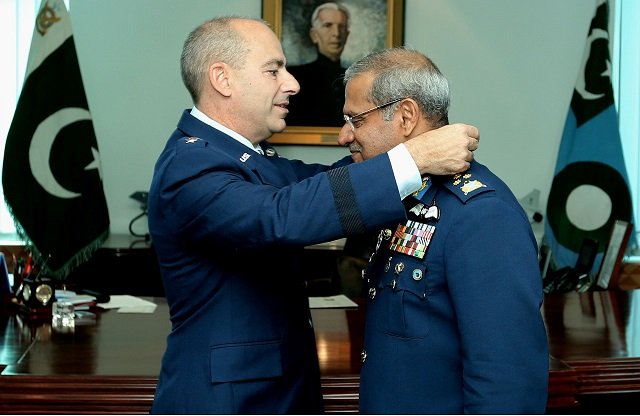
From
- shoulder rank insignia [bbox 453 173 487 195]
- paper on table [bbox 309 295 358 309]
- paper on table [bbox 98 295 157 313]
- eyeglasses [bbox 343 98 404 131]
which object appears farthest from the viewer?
paper on table [bbox 309 295 358 309]

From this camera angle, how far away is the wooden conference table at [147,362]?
2.36m

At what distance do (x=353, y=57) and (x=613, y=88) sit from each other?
1762 millimetres

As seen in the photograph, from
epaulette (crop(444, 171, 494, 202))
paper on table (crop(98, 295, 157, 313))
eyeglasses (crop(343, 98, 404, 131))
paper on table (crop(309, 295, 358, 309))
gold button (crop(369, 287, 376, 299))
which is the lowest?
paper on table (crop(309, 295, 358, 309))

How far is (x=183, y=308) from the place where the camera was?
1.91m

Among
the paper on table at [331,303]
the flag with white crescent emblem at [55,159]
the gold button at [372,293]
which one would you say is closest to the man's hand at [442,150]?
the gold button at [372,293]

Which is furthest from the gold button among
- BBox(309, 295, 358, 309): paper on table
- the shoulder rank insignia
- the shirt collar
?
BBox(309, 295, 358, 309): paper on table

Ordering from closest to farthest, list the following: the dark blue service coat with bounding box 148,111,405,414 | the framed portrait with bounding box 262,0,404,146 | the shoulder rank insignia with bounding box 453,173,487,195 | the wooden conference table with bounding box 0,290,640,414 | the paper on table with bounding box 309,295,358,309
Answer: the dark blue service coat with bounding box 148,111,405,414 < the shoulder rank insignia with bounding box 453,173,487,195 < the wooden conference table with bounding box 0,290,640,414 < the paper on table with bounding box 309,295,358,309 < the framed portrait with bounding box 262,0,404,146

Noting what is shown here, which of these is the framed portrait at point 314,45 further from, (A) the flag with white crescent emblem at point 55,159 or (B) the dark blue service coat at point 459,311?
(B) the dark blue service coat at point 459,311

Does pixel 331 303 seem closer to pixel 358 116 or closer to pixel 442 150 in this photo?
pixel 358 116

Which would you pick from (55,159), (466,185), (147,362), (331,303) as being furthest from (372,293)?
(55,159)

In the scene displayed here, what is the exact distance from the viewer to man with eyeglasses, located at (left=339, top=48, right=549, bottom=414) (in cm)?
163

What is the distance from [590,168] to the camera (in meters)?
5.85

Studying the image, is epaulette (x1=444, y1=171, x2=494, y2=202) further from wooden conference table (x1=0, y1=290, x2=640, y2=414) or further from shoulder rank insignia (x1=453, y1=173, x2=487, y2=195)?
wooden conference table (x1=0, y1=290, x2=640, y2=414)

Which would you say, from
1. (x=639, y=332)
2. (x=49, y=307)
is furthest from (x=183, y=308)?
(x=639, y=332)
